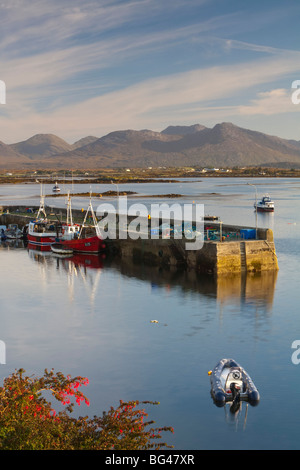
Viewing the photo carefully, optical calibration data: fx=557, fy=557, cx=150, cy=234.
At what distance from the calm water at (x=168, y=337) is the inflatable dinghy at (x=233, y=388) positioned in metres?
0.45

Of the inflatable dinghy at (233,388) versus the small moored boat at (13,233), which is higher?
the small moored boat at (13,233)

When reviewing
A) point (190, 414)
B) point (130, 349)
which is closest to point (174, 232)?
→ point (130, 349)

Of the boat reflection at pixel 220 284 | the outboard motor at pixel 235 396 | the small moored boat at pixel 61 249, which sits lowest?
the outboard motor at pixel 235 396

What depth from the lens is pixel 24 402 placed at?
1397 cm

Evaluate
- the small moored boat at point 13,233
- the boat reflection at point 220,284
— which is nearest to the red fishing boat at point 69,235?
the small moored boat at point 13,233

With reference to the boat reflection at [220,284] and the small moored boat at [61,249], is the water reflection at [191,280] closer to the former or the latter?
the boat reflection at [220,284]

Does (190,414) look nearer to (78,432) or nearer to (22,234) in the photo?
(78,432)

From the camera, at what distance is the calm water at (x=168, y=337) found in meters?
21.0

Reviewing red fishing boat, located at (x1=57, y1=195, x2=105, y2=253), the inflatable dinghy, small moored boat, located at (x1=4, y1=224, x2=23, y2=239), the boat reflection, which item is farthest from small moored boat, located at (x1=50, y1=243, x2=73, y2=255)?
the inflatable dinghy

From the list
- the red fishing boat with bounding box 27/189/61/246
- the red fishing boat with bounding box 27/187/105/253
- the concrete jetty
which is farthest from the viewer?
the red fishing boat with bounding box 27/189/61/246

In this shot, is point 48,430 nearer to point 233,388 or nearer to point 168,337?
point 233,388

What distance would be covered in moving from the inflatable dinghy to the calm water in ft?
1.46

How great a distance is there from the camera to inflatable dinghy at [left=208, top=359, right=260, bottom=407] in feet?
71.8

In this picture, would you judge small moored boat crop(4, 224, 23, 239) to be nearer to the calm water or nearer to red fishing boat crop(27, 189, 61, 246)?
red fishing boat crop(27, 189, 61, 246)
